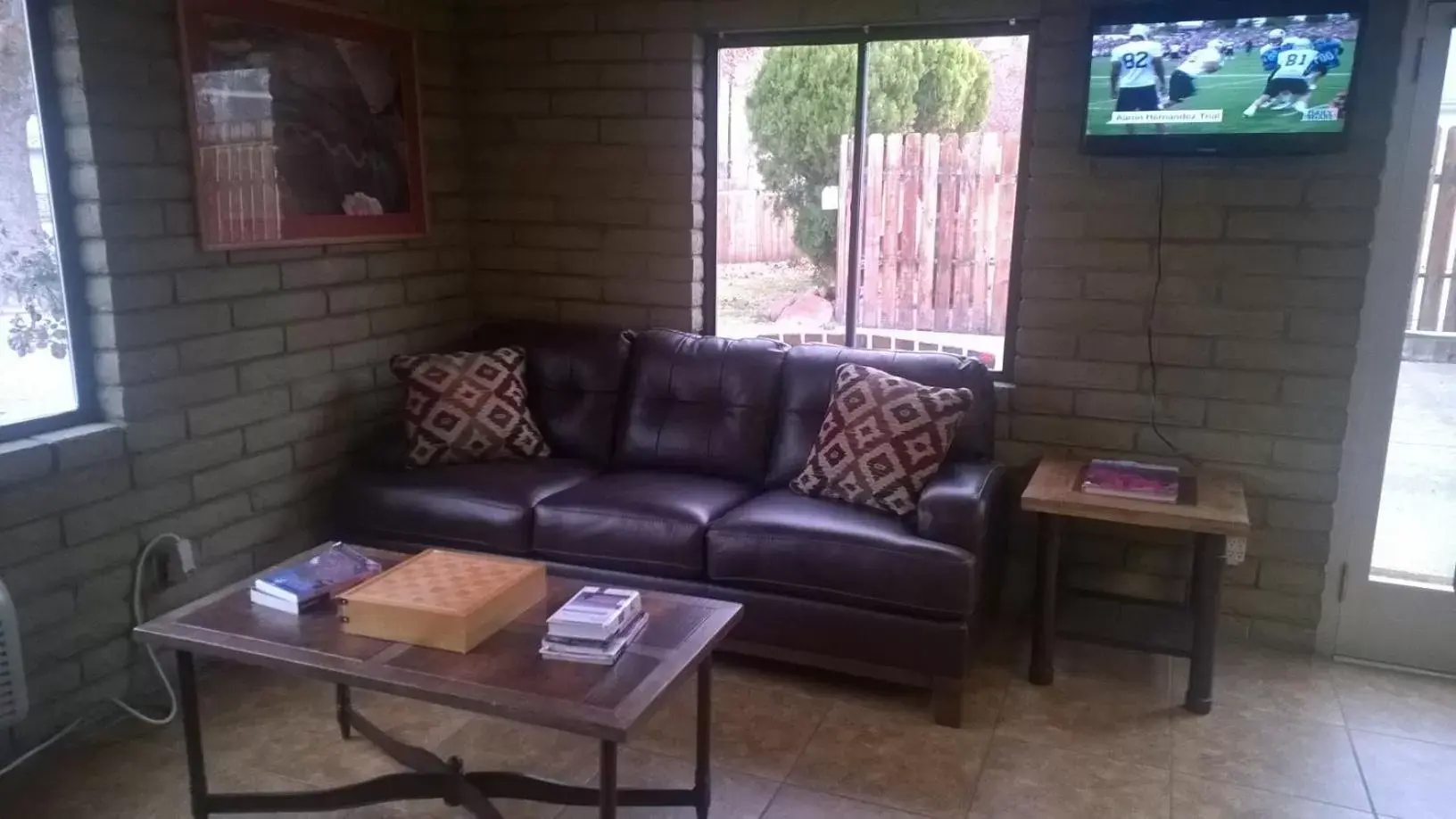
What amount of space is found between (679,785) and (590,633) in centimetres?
69

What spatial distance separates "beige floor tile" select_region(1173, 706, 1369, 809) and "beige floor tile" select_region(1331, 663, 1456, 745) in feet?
0.44

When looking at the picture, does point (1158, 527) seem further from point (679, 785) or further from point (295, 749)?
point (295, 749)

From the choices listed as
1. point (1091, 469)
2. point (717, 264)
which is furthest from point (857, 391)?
point (717, 264)

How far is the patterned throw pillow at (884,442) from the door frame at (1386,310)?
44.7 inches

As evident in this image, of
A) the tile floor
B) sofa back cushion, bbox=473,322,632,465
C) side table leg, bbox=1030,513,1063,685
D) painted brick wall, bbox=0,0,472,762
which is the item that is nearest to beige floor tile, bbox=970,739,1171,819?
the tile floor

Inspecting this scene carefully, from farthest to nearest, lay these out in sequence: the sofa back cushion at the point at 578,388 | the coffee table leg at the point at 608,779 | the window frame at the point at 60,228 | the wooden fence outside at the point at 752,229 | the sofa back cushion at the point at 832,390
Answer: the wooden fence outside at the point at 752,229 → the sofa back cushion at the point at 578,388 → the sofa back cushion at the point at 832,390 → the window frame at the point at 60,228 → the coffee table leg at the point at 608,779

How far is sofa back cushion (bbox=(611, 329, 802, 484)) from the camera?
11.1 feet

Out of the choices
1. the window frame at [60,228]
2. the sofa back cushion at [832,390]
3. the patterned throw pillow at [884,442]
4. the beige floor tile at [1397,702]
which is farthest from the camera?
the sofa back cushion at [832,390]

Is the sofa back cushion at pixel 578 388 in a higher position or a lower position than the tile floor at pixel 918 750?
higher

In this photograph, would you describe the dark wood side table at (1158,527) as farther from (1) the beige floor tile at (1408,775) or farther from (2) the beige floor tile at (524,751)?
(2) the beige floor tile at (524,751)

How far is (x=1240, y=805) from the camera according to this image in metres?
2.39

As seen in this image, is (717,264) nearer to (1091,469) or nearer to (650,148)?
(650,148)

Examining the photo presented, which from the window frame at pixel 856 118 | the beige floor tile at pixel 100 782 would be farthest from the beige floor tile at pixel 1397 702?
the beige floor tile at pixel 100 782

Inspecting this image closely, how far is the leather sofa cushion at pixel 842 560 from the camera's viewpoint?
104 inches
